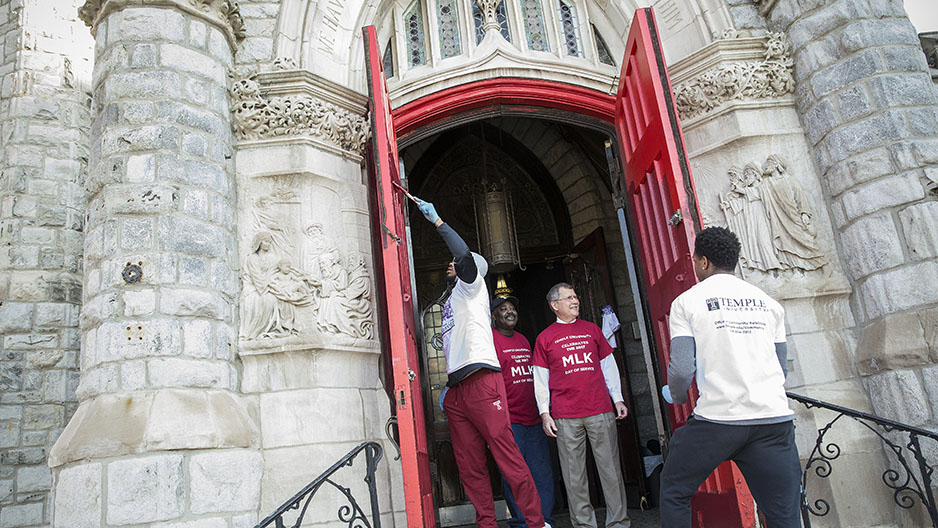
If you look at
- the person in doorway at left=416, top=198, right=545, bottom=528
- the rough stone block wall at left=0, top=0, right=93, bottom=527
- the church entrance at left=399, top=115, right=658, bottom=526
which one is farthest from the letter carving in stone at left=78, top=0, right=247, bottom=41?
the church entrance at left=399, top=115, right=658, bottom=526

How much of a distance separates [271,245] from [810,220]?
3.71m

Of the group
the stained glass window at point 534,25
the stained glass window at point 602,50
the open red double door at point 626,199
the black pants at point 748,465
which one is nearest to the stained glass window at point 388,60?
the open red double door at point 626,199

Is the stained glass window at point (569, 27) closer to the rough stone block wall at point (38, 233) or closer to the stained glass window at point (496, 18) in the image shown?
the stained glass window at point (496, 18)

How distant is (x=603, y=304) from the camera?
7.64 meters

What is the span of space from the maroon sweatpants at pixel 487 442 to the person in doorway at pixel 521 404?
2.29 ft

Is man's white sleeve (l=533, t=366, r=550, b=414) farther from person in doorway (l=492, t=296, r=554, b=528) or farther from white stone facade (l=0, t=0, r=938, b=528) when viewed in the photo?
white stone facade (l=0, t=0, r=938, b=528)

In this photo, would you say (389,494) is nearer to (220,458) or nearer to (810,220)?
(220,458)

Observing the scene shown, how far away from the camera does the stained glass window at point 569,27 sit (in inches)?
238

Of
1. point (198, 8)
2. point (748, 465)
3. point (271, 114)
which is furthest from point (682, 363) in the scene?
point (198, 8)

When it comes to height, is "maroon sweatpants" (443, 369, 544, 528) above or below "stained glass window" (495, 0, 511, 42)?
below

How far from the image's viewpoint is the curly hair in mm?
3061

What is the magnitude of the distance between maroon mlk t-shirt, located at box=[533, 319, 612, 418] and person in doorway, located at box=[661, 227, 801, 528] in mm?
1907

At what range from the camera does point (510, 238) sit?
286 inches

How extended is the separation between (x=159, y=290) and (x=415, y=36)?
3.08 metres
